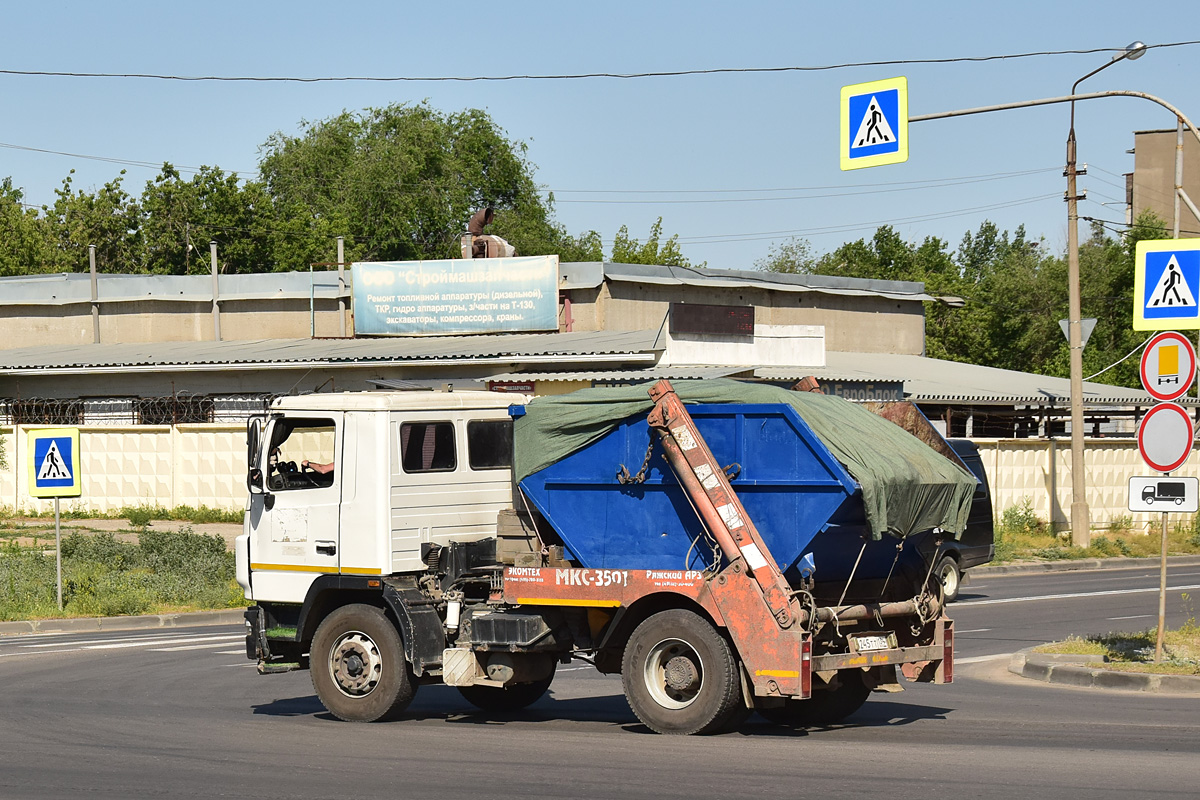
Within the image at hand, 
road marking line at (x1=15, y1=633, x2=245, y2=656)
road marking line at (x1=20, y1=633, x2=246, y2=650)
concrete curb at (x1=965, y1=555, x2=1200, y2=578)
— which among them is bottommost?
concrete curb at (x1=965, y1=555, x2=1200, y2=578)

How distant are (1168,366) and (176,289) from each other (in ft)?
113

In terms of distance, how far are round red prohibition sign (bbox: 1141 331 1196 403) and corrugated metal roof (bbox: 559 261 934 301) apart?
2442cm

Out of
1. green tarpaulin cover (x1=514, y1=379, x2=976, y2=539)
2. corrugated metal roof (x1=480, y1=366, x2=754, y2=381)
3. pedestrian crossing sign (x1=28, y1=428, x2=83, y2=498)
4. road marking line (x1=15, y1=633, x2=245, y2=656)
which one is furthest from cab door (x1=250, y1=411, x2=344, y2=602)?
corrugated metal roof (x1=480, y1=366, x2=754, y2=381)

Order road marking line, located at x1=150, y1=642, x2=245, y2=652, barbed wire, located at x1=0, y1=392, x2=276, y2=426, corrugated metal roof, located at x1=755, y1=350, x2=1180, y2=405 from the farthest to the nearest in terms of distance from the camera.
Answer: corrugated metal roof, located at x1=755, y1=350, x2=1180, y2=405 → barbed wire, located at x1=0, y1=392, x2=276, y2=426 → road marking line, located at x1=150, y1=642, x2=245, y2=652

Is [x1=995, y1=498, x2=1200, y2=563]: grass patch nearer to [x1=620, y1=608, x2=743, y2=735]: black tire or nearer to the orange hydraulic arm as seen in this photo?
[x1=620, y1=608, x2=743, y2=735]: black tire

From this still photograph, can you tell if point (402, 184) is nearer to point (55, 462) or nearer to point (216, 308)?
point (216, 308)

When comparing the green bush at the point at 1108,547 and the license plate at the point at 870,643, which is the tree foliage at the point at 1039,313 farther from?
the license plate at the point at 870,643

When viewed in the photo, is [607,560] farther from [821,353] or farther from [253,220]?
[253,220]

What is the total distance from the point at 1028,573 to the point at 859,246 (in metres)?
71.7

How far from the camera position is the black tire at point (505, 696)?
39.0 feet

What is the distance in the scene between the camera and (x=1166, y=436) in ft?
42.9

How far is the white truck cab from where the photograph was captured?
11031 millimetres

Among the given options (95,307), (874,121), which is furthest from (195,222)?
(874,121)

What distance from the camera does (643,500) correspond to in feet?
34.0
